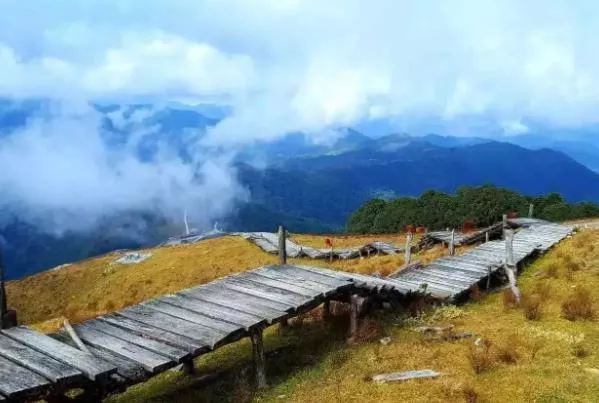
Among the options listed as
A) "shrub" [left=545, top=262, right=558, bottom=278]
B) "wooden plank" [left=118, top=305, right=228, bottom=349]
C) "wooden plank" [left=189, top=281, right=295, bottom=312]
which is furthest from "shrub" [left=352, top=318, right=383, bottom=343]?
"shrub" [left=545, top=262, right=558, bottom=278]

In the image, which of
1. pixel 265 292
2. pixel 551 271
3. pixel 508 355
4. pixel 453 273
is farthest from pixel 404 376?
pixel 551 271

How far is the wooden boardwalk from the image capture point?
38.1ft

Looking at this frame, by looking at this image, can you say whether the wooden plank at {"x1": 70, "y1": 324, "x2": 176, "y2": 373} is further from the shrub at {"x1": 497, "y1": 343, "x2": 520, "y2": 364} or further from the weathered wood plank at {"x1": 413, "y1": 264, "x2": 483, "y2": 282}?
the weathered wood plank at {"x1": 413, "y1": 264, "x2": 483, "y2": 282}

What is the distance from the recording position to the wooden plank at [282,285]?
1794cm

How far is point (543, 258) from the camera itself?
30531mm

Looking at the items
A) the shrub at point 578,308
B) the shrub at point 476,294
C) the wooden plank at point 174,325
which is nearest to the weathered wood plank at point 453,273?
the shrub at point 476,294

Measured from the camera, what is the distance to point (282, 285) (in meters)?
19.0

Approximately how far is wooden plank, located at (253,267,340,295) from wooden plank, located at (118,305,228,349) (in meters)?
4.39

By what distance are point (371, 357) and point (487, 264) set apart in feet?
42.1

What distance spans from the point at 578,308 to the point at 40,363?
15.8 metres

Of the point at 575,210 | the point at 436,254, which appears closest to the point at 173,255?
the point at 436,254

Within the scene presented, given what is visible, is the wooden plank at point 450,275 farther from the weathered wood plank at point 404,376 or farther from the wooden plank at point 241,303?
the wooden plank at point 241,303

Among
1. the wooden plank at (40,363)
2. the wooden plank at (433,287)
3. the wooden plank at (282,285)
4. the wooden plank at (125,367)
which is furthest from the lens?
the wooden plank at (433,287)

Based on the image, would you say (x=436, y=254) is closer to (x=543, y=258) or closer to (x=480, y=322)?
(x=543, y=258)
